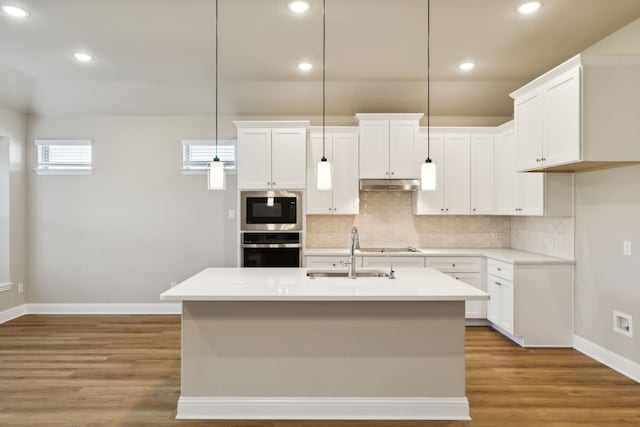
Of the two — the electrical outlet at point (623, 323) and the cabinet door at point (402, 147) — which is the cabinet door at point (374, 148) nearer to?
the cabinet door at point (402, 147)

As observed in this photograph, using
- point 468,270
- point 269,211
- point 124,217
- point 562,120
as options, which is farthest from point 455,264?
point 124,217

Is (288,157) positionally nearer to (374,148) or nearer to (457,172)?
(374,148)

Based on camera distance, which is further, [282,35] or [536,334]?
[536,334]

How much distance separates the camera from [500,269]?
4.50 m

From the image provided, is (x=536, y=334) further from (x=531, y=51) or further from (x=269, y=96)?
(x=269, y=96)

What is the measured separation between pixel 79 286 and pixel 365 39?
4.74 metres

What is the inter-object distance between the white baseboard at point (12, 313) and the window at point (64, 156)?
1.76 m

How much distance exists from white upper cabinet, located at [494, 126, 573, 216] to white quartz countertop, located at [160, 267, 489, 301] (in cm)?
169

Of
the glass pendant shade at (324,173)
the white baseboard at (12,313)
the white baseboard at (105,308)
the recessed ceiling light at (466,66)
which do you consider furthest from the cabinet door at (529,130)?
the white baseboard at (12,313)

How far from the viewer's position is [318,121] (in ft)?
17.9

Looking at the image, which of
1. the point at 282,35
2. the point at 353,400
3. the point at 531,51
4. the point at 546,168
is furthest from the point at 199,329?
the point at 531,51

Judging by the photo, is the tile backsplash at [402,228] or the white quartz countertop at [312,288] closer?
the white quartz countertop at [312,288]

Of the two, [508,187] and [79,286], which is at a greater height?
[508,187]

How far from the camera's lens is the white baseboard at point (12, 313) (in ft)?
16.7
